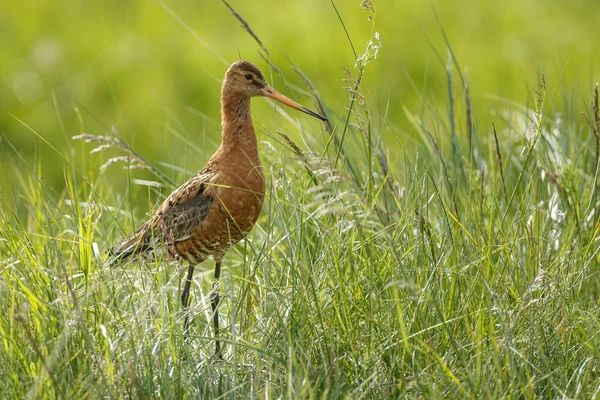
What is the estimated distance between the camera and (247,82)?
4.22 meters

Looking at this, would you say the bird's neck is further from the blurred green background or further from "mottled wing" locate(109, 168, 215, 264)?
the blurred green background

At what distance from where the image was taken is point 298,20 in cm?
957

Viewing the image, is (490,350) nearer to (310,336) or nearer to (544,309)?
(544,309)

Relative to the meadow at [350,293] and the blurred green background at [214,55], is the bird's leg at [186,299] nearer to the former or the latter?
the meadow at [350,293]

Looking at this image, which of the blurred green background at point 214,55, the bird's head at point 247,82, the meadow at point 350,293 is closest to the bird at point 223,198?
the bird's head at point 247,82

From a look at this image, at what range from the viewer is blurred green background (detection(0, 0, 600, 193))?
8.23 metres

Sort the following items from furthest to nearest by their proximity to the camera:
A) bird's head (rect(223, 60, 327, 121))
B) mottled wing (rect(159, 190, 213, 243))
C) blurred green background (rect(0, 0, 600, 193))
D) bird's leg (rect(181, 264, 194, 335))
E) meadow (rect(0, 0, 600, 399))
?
blurred green background (rect(0, 0, 600, 193))
bird's head (rect(223, 60, 327, 121))
mottled wing (rect(159, 190, 213, 243))
bird's leg (rect(181, 264, 194, 335))
meadow (rect(0, 0, 600, 399))

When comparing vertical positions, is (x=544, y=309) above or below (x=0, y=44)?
below

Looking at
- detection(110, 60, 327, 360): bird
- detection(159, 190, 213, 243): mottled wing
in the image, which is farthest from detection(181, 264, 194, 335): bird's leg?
detection(159, 190, 213, 243): mottled wing

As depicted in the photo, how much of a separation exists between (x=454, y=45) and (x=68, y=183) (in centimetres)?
560

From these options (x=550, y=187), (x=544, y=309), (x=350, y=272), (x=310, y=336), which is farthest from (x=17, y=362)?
(x=550, y=187)

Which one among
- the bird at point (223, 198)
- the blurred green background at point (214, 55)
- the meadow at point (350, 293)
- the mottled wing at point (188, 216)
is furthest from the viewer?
the blurred green background at point (214, 55)

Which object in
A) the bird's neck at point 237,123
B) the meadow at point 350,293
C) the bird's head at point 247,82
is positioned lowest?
the meadow at point 350,293

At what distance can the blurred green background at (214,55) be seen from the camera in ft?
27.0
